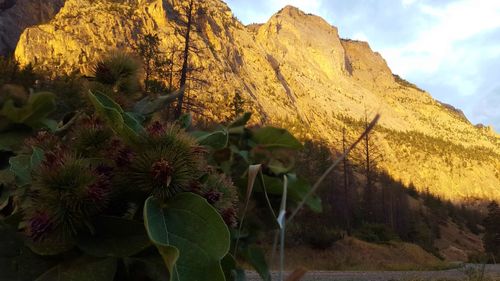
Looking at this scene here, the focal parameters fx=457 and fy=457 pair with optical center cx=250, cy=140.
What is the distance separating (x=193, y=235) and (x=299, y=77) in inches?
3971

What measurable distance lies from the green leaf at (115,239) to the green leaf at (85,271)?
0.04 ft

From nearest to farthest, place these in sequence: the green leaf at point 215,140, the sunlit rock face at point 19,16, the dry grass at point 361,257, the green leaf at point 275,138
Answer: the green leaf at point 215,140 → the green leaf at point 275,138 → the dry grass at point 361,257 → the sunlit rock face at point 19,16

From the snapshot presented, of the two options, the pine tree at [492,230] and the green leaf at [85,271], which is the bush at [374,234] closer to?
the pine tree at [492,230]

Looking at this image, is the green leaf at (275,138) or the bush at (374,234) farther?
the bush at (374,234)

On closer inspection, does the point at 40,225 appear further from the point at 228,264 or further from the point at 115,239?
the point at 228,264

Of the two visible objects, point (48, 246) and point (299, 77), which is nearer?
point (48, 246)

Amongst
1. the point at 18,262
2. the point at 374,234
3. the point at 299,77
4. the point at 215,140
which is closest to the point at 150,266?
the point at 18,262

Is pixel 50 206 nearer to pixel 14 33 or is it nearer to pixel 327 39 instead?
pixel 14 33

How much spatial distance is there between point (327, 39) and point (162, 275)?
137 m

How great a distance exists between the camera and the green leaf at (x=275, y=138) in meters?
1.12

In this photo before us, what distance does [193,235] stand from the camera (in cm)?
63

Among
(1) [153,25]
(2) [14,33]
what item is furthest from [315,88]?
(2) [14,33]

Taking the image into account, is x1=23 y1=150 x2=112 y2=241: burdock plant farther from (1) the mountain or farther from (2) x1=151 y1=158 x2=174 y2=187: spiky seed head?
(1) the mountain

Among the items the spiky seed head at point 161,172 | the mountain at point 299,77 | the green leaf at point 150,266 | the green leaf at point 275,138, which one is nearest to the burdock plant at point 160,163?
the spiky seed head at point 161,172
